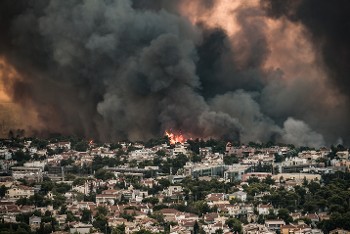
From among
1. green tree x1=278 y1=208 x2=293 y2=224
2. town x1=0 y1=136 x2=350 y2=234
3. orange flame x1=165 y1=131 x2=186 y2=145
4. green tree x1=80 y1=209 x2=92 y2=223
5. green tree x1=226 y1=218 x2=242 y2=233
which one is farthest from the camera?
orange flame x1=165 y1=131 x2=186 y2=145

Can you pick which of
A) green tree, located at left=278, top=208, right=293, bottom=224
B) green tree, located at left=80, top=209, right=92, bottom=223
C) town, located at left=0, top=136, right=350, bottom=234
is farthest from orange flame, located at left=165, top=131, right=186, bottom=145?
green tree, located at left=278, top=208, right=293, bottom=224

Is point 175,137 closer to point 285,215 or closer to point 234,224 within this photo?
point 285,215

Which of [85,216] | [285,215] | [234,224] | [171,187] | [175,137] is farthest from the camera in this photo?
[175,137]

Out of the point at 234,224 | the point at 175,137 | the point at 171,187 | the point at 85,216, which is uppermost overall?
the point at 175,137

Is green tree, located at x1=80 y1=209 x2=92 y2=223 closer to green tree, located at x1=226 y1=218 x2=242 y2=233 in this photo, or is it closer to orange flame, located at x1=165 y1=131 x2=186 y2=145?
green tree, located at x1=226 y1=218 x2=242 y2=233

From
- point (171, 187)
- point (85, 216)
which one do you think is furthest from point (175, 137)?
point (85, 216)

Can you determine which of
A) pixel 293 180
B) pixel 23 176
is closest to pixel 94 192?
pixel 23 176

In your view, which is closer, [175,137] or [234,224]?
[234,224]

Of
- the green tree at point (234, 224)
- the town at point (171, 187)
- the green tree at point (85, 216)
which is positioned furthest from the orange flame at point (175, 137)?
the green tree at point (234, 224)

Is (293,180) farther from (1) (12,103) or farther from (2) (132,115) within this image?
(1) (12,103)

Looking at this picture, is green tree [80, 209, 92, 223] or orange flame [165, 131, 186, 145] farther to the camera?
orange flame [165, 131, 186, 145]
